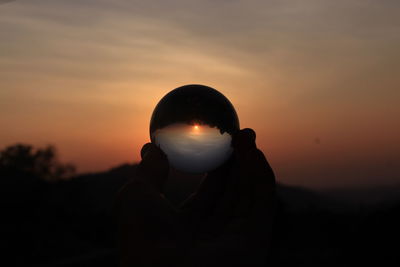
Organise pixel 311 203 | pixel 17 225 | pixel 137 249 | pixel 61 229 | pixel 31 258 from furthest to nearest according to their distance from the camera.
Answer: pixel 311 203
pixel 61 229
pixel 17 225
pixel 31 258
pixel 137 249

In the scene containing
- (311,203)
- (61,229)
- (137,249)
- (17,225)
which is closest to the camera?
(137,249)

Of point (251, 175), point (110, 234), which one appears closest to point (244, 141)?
point (251, 175)

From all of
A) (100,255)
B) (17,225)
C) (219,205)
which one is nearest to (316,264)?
(100,255)

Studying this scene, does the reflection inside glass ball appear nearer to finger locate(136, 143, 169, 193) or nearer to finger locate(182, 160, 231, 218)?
finger locate(136, 143, 169, 193)

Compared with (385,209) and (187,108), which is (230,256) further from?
(385,209)

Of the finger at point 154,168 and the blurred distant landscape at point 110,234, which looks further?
the blurred distant landscape at point 110,234

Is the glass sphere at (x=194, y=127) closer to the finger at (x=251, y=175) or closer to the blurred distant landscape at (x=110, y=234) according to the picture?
the finger at (x=251, y=175)

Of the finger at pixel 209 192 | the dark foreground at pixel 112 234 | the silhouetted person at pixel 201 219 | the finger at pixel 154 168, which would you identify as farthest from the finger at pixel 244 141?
the dark foreground at pixel 112 234
